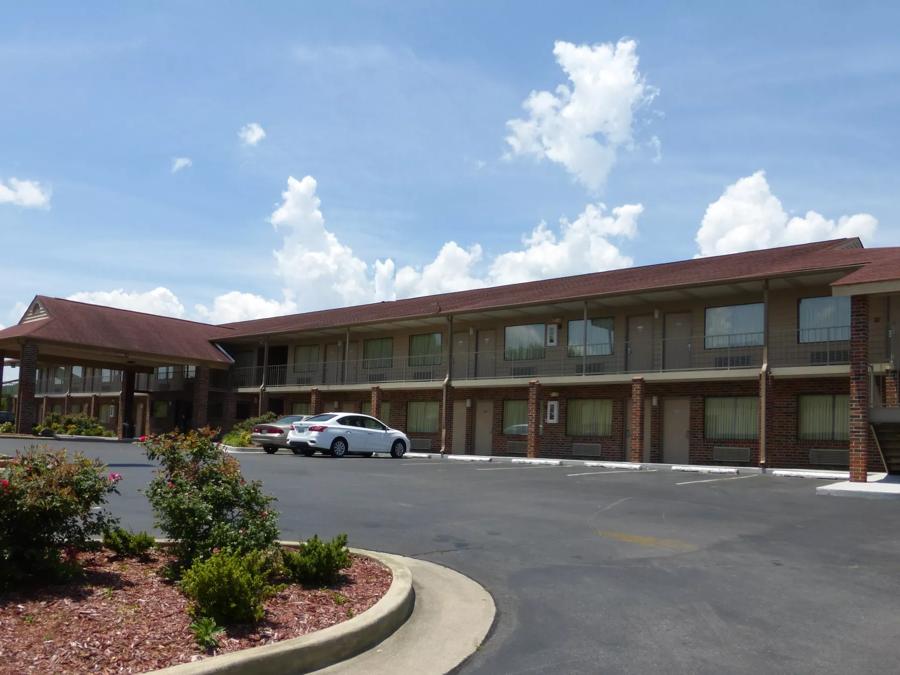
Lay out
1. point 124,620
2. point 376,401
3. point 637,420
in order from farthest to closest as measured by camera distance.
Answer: point 376,401, point 637,420, point 124,620

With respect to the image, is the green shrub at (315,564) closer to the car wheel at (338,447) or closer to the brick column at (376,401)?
the car wheel at (338,447)

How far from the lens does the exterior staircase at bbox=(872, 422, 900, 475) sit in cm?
1814

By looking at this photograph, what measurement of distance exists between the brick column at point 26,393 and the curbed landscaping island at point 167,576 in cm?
2704

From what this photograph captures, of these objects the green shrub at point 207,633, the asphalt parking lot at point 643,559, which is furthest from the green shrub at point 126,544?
the asphalt parking lot at point 643,559

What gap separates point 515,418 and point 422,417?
16.1 ft

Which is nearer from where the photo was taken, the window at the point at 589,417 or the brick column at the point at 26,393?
the window at the point at 589,417

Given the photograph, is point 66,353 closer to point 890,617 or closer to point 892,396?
point 892,396

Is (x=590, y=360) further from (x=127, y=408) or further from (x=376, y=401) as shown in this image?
(x=127, y=408)

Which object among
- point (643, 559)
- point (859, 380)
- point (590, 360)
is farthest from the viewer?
point (590, 360)

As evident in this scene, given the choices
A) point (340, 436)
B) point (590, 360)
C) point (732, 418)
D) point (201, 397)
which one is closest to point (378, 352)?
point (201, 397)

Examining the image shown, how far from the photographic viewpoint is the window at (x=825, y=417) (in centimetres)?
2244

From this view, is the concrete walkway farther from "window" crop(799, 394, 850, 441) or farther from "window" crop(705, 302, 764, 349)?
"window" crop(705, 302, 764, 349)

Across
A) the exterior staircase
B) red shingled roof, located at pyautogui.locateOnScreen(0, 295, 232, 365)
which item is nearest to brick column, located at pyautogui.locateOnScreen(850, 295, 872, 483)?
the exterior staircase

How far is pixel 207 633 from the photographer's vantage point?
5.09 meters
